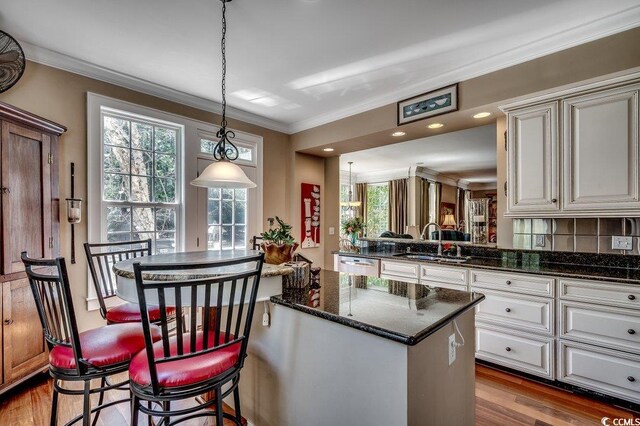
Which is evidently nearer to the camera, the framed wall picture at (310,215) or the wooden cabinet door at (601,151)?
the wooden cabinet door at (601,151)

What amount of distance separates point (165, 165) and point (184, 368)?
275 centimetres

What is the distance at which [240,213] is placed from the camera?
13.6 ft

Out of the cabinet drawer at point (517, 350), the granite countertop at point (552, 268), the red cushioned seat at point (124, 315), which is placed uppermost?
the granite countertop at point (552, 268)

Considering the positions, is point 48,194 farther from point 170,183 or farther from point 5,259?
point 170,183

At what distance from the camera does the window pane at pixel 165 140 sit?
134 inches

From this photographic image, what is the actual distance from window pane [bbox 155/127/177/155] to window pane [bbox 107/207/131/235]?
766 mm

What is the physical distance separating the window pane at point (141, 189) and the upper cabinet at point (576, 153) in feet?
11.9

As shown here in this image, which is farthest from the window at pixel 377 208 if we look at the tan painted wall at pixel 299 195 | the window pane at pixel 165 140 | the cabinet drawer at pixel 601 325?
the cabinet drawer at pixel 601 325

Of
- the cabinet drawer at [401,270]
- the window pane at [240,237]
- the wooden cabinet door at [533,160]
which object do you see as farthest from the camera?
the window pane at [240,237]

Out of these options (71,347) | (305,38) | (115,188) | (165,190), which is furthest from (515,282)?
(115,188)

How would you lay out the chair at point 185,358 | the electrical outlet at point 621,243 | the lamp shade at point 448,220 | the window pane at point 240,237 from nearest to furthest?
the chair at point 185,358, the electrical outlet at point 621,243, the window pane at point 240,237, the lamp shade at point 448,220

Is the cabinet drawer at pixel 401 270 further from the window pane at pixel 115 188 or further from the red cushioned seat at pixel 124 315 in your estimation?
the window pane at pixel 115 188

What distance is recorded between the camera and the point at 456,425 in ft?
4.87

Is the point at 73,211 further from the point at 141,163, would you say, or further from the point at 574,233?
the point at 574,233
